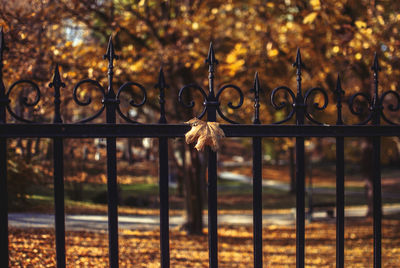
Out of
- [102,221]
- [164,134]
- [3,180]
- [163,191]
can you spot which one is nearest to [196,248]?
[102,221]

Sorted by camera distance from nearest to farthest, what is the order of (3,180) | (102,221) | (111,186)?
(3,180) → (111,186) → (102,221)

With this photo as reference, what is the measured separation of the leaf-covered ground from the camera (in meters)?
5.60

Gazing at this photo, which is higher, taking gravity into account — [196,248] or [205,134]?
[205,134]

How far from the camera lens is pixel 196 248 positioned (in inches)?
319

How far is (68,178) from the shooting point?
8438mm

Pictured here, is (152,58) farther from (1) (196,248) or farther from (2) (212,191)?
(2) (212,191)

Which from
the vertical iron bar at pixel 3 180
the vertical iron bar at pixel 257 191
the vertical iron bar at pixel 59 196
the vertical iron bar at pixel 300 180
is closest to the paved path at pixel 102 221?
the vertical iron bar at pixel 3 180

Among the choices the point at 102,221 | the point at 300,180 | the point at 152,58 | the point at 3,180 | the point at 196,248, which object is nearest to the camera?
the point at 3,180

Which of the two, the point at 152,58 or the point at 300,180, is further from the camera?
the point at 152,58

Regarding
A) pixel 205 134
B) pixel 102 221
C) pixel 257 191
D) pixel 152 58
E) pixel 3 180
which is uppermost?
pixel 152 58

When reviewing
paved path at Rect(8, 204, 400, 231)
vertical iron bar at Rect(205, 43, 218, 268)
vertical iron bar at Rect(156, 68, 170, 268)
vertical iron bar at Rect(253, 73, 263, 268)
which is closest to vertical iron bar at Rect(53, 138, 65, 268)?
vertical iron bar at Rect(156, 68, 170, 268)

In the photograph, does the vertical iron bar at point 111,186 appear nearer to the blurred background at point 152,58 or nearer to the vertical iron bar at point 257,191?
the vertical iron bar at point 257,191

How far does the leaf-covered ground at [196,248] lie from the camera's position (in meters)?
5.60

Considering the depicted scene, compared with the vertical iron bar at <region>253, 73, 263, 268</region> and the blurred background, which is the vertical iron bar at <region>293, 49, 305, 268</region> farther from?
the blurred background
